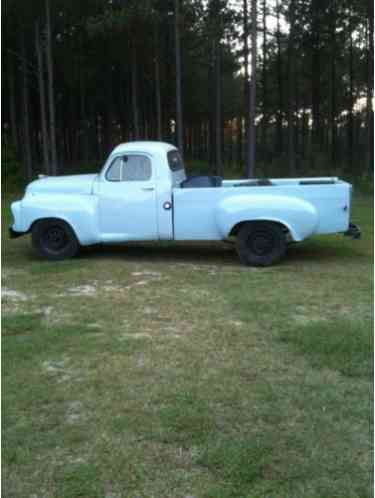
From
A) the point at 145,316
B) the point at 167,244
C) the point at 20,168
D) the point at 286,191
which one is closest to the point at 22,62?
the point at 20,168

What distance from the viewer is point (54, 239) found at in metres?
9.62

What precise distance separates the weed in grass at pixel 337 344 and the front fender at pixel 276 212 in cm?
289

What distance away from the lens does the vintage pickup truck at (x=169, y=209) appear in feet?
28.3

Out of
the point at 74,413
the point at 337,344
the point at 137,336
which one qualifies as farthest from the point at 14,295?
the point at 337,344

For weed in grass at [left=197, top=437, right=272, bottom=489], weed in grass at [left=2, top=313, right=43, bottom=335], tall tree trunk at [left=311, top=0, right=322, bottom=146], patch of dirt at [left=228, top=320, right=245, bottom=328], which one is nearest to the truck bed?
patch of dirt at [left=228, top=320, right=245, bottom=328]

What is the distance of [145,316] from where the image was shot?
6.18 metres

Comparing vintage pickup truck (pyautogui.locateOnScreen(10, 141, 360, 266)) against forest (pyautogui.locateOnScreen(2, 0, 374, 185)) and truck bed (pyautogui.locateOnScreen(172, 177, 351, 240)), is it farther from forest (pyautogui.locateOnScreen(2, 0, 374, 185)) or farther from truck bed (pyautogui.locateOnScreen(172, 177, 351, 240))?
forest (pyautogui.locateOnScreen(2, 0, 374, 185))

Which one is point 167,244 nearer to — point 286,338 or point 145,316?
point 145,316

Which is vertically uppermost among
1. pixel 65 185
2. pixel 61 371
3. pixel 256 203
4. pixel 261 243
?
pixel 65 185

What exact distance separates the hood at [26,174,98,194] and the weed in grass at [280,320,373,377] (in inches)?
193

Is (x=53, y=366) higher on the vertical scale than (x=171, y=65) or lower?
lower

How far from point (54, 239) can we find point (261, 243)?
3.27 meters

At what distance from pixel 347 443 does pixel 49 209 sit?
22.5 feet

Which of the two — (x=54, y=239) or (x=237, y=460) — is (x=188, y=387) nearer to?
(x=237, y=460)
